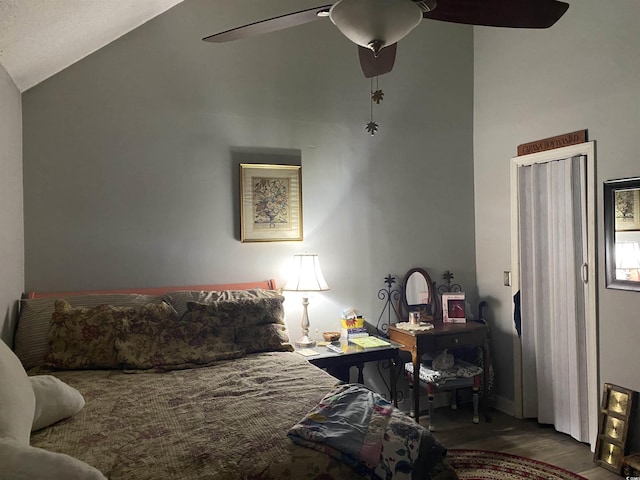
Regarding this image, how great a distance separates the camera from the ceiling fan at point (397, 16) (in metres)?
1.38

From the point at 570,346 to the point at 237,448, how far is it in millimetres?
2604

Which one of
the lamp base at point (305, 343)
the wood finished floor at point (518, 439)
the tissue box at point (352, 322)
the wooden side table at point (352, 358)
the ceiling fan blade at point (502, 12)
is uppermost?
the ceiling fan blade at point (502, 12)

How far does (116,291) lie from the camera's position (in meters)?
2.93

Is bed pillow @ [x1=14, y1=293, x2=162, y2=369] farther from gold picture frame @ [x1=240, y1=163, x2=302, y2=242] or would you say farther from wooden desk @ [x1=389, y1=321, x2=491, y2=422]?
wooden desk @ [x1=389, y1=321, x2=491, y2=422]

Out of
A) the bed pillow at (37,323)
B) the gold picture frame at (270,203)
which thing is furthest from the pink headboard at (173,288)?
the gold picture frame at (270,203)

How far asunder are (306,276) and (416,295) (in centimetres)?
104

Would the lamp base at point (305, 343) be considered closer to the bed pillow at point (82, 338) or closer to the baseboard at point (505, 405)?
the bed pillow at point (82, 338)

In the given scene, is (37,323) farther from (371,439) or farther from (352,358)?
(371,439)

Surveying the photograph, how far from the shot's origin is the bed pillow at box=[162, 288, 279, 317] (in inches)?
111

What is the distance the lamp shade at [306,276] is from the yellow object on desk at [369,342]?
430mm

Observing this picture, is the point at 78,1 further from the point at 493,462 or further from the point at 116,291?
the point at 493,462

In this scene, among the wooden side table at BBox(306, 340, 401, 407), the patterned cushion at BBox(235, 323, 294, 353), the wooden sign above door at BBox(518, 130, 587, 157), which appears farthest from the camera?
the wooden sign above door at BBox(518, 130, 587, 157)

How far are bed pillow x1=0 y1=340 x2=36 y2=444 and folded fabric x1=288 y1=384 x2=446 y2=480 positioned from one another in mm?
776

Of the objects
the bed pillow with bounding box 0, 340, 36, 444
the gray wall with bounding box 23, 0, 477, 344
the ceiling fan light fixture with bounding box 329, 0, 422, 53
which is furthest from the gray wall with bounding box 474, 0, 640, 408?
the bed pillow with bounding box 0, 340, 36, 444
